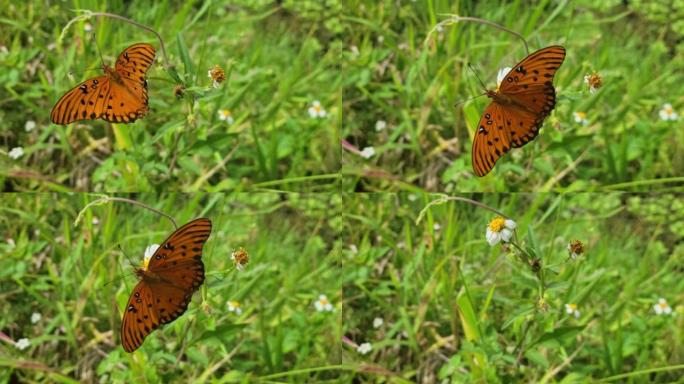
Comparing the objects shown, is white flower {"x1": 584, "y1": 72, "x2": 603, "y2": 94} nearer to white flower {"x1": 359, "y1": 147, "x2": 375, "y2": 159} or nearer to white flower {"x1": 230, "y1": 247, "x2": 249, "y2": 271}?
white flower {"x1": 359, "y1": 147, "x2": 375, "y2": 159}

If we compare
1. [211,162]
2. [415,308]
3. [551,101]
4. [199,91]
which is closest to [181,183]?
[211,162]

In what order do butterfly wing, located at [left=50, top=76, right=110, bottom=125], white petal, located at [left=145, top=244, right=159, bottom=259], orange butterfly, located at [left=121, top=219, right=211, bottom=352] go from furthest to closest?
white petal, located at [left=145, top=244, right=159, bottom=259], butterfly wing, located at [left=50, top=76, right=110, bottom=125], orange butterfly, located at [left=121, top=219, right=211, bottom=352]

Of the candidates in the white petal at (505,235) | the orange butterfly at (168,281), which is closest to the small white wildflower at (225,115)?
the orange butterfly at (168,281)

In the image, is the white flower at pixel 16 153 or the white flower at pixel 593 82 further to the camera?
the white flower at pixel 16 153

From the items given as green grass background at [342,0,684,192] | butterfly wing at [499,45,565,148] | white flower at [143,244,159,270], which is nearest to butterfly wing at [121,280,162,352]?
white flower at [143,244,159,270]

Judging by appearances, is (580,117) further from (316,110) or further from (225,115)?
(225,115)

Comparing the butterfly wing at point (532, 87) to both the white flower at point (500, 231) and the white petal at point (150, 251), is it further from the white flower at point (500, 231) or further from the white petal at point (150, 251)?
the white petal at point (150, 251)

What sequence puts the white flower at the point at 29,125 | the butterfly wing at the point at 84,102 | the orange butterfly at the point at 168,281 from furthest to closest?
the white flower at the point at 29,125 < the butterfly wing at the point at 84,102 < the orange butterfly at the point at 168,281

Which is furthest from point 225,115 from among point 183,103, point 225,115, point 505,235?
point 505,235
